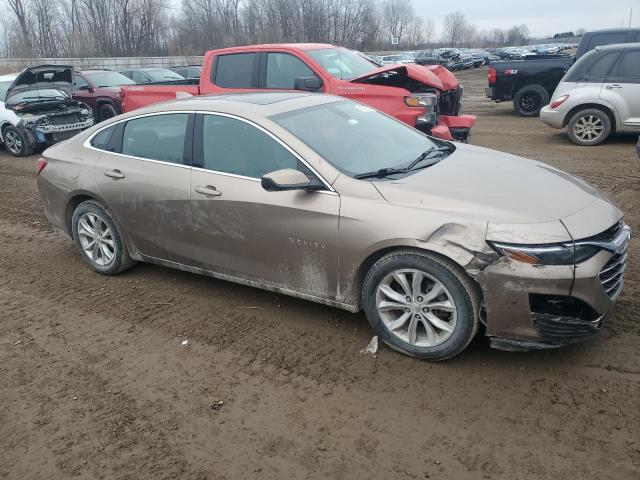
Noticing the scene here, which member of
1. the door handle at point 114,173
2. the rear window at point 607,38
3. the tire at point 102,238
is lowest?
the tire at point 102,238

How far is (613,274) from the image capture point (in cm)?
323

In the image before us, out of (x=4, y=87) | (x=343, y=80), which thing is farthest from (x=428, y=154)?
(x=4, y=87)

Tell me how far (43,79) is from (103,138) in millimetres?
8079

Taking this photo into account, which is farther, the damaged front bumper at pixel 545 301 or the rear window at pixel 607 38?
the rear window at pixel 607 38

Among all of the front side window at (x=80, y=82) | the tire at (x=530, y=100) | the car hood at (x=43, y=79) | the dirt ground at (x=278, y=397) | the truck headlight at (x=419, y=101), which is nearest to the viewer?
the dirt ground at (x=278, y=397)

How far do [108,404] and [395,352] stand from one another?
1.80m

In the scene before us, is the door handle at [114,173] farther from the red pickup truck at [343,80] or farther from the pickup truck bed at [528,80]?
the pickup truck bed at [528,80]

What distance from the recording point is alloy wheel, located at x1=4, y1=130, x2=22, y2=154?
1148 centimetres

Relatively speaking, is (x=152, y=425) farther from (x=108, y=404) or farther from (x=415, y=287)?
(x=415, y=287)

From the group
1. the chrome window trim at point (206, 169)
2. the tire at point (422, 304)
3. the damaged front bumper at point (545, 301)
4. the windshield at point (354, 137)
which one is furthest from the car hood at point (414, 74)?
the damaged front bumper at point (545, 301)

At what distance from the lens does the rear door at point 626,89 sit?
9398 millimetres

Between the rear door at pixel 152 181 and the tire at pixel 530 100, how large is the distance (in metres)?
12.1

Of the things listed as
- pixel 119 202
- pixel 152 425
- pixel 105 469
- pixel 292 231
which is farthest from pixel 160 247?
pixel 105 469

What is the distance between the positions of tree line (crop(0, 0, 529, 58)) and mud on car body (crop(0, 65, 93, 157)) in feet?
130
